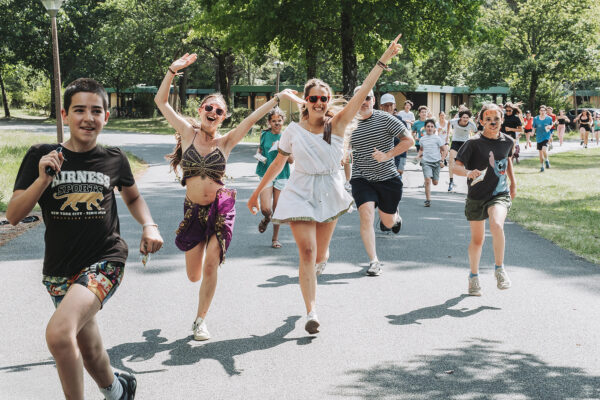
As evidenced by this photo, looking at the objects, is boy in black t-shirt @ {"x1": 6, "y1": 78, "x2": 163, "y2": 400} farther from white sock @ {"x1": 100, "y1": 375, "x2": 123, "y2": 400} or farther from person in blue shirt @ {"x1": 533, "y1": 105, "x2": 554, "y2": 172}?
person in blue shirt @ {"x1": 533, "y1": 105, "x2": 554, "y2": 172}

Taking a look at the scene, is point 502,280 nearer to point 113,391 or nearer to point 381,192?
point 381,192

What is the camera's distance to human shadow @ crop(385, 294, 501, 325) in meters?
5.71

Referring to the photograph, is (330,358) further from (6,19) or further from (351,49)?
(6,19)

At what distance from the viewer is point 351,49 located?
25.7 m

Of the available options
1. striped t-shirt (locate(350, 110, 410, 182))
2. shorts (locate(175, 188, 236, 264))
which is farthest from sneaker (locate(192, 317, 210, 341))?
striped t-shirt (locate(350, 110, 410, 182))

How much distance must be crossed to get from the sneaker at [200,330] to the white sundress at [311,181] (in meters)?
0.97

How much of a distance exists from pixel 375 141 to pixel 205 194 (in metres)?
3.07

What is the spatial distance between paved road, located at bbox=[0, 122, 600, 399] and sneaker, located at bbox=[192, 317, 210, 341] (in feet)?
0.22

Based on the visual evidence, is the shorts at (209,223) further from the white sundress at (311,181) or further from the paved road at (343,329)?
the paved road at (343,329)

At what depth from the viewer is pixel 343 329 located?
5.43 metres

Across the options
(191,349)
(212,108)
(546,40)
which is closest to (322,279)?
(191,349)

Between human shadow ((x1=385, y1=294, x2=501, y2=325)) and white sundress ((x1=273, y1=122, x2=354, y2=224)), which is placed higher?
white sundress ((x1=273, y1=122, x2=354, y2=224))

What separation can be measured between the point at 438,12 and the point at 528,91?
22.6 metres

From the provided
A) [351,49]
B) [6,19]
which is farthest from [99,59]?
[351,49]
